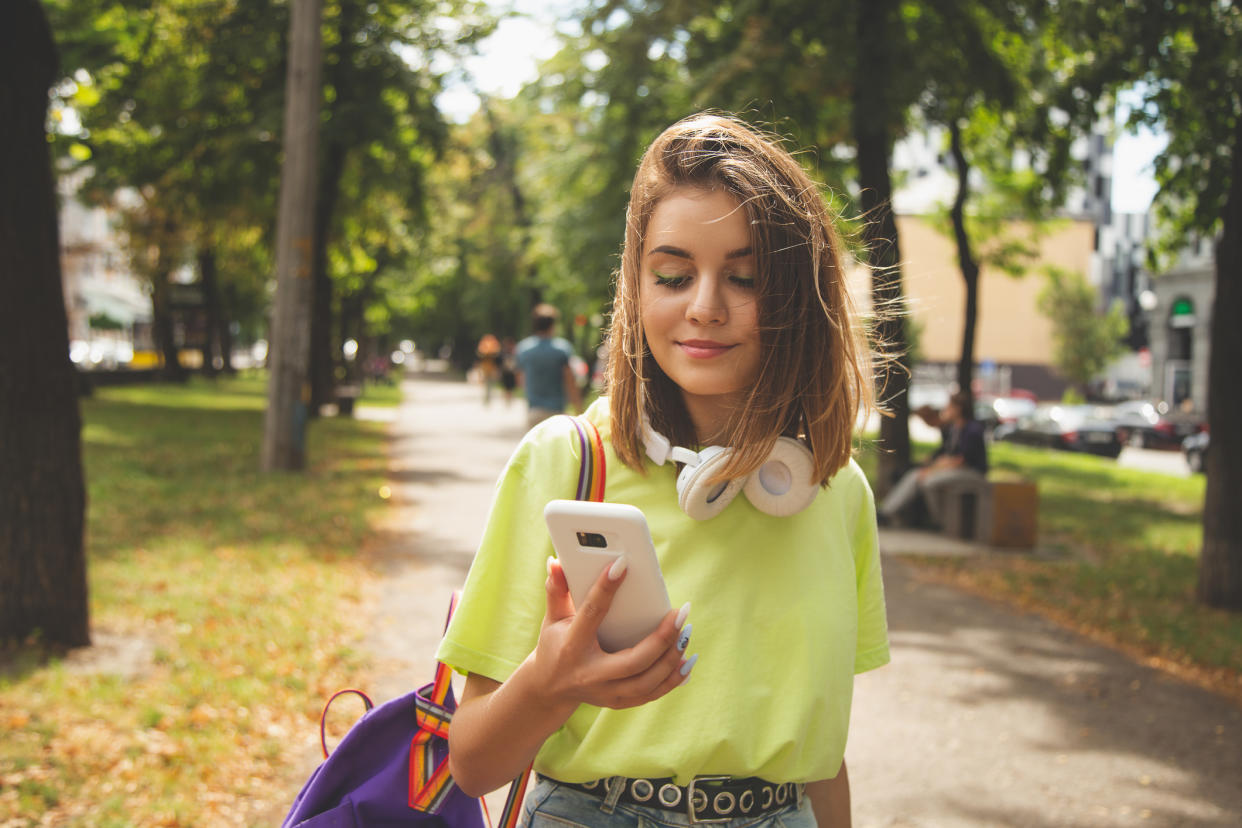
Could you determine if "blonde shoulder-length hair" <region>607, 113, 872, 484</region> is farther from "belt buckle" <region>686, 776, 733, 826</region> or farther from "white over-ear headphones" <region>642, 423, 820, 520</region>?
"belt buckle" <region>686, 776, 733, 826</region>

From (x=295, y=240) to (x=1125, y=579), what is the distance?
9.43 meters

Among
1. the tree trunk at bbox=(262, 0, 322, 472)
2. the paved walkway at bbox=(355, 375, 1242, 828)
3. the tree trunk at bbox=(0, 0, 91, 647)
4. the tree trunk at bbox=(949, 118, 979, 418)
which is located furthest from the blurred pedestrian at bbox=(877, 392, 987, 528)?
the tree trunk at bbox=(0, 0, 91, 647)

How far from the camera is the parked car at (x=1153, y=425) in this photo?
34.2 m

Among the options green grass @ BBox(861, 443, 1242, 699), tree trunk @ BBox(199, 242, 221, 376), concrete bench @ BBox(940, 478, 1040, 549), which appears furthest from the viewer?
tree trunk @ BBox(199, 242, 221, 376)

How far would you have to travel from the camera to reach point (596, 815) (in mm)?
1638

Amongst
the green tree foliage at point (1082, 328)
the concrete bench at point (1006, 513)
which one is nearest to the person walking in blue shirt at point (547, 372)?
the concrete bench at point (1006, 513)

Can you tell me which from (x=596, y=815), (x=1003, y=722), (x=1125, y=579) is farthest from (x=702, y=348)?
(x=1125, y=579)

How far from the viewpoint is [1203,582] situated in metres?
8.60

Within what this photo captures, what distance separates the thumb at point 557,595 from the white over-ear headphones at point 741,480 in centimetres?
27

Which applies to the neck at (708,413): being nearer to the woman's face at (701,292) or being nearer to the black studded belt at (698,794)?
the woman's face at (701,292)

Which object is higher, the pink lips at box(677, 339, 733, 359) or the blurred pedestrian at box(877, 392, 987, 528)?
the pink lips at box(677, 339, 733, 359)

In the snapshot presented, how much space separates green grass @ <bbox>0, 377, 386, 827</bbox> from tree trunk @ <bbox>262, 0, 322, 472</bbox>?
0.83 meters

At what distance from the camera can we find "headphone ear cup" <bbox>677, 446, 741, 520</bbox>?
1573 mm

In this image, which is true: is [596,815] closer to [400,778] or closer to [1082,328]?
[400,778]
